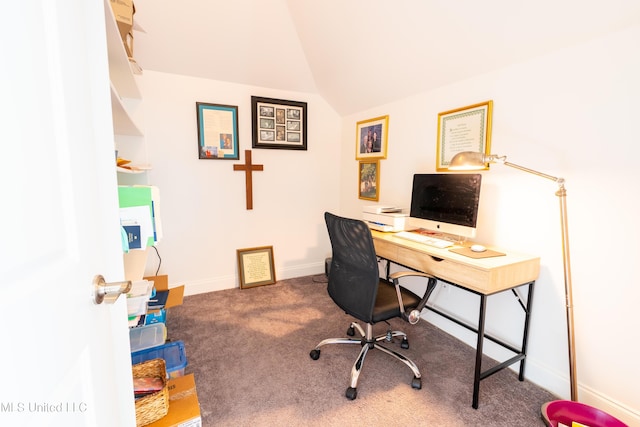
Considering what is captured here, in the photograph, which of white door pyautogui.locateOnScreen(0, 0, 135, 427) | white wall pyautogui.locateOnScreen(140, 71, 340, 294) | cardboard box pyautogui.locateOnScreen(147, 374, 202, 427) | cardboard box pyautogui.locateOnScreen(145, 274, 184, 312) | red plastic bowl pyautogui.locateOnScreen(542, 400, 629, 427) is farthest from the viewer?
white wall pyautogui.locateOnScreen(140, 71, 340, 294)

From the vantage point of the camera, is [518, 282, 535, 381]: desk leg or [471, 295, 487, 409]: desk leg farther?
[518, 282, 535, 381]: desk leg

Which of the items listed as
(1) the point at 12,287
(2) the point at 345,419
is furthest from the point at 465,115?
(1) the point at 12,287

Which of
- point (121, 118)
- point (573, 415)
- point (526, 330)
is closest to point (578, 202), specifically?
point (526, 330)

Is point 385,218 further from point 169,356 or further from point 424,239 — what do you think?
point 169,356

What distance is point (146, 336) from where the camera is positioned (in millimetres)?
1799

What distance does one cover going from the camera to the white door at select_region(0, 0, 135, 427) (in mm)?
401

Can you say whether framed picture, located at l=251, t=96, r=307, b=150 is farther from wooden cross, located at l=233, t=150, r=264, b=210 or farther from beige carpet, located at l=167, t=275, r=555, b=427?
beige carpet, located at l=167, t=275, r=555, b=427

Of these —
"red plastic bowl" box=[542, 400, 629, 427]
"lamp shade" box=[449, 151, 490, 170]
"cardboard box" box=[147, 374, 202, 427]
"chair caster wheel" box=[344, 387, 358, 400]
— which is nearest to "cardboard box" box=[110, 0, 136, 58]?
"cardboard box" box=[147, 374, 202, 427]

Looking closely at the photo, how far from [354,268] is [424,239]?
642mm

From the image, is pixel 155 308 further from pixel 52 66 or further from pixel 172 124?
pixel 52 66

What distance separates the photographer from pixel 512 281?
1.65 metres

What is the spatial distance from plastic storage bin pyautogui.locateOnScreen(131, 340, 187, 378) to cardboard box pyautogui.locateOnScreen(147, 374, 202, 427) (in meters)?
0.07

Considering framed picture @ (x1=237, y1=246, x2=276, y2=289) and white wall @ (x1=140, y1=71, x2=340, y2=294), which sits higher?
white wall @ (x1=140, y1=71, x2=340, y2=294)

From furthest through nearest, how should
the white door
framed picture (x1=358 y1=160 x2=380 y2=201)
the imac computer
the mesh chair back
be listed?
framed picture (x1=358 y1=160 x2=380 y2=201), the imac computer, the mesh chair back, the white door
